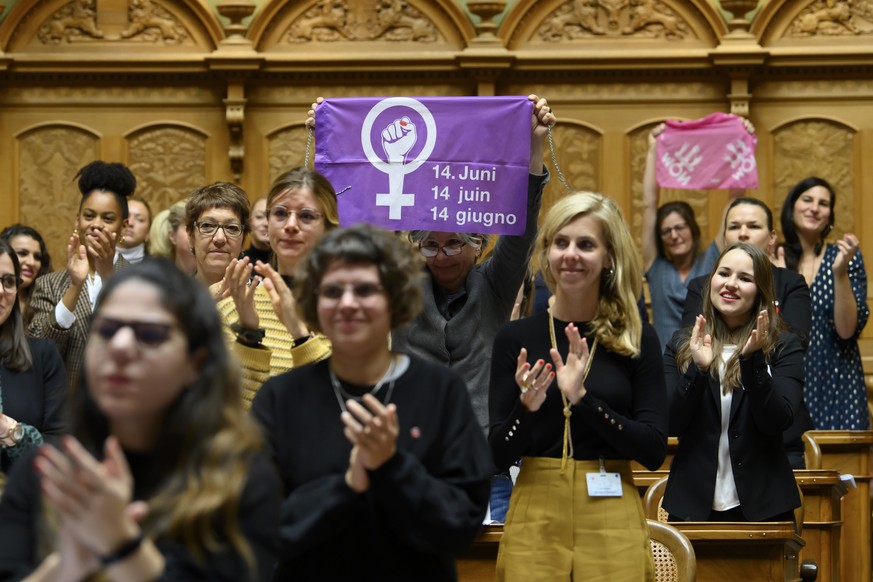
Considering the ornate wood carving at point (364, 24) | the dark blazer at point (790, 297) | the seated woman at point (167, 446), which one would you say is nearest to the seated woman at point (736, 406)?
the dark blazer at point (790, 297)

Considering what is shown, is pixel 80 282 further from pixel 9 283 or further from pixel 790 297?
pixel 790 297

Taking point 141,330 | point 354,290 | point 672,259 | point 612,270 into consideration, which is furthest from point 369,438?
point 672,259

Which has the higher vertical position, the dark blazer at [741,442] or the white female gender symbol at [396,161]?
the white female gender symbol at [396,161]

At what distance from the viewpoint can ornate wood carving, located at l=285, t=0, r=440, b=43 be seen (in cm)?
812

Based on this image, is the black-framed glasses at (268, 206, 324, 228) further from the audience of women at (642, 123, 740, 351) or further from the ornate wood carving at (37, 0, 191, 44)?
the ornate wood carving at (37, 0, 191, 44)

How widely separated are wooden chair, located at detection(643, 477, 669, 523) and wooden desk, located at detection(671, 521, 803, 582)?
447 mm

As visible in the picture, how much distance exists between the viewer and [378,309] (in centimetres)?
279

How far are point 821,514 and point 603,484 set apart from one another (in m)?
1.86

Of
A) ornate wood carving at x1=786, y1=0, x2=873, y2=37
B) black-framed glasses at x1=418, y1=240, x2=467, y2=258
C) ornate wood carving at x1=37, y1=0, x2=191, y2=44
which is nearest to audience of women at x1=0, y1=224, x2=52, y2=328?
black-framed glasses at x1=418, y1=240, x2=467, y2=258

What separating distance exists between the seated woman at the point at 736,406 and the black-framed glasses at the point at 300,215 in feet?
4.15

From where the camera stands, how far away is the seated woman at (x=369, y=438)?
2625mm

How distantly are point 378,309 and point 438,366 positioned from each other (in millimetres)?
178

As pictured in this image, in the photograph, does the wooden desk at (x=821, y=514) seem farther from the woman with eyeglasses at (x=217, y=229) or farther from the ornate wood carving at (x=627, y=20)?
the ornate wood carving at (x=627, y=20)

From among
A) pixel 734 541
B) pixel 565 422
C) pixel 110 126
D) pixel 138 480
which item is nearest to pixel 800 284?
pixel 734 541
